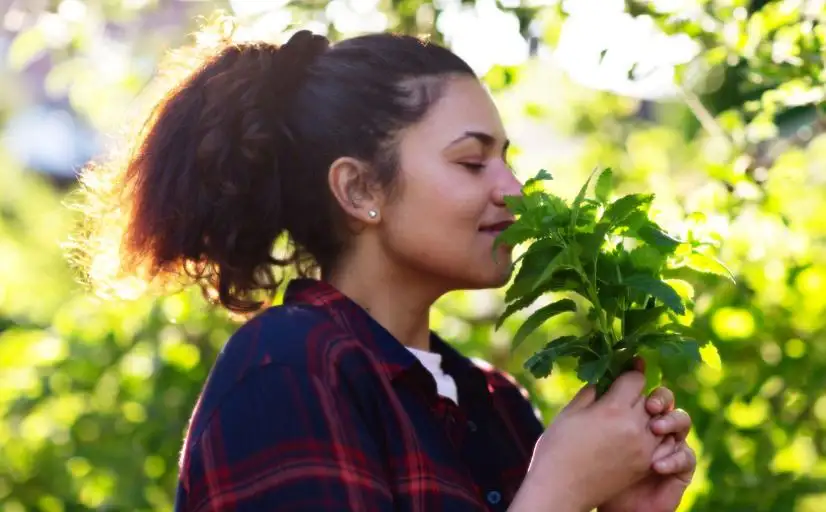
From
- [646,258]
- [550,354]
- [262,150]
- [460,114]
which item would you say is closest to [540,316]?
[550,354]

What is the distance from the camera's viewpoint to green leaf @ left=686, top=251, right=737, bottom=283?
199 cm

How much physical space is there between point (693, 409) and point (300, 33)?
1348mm

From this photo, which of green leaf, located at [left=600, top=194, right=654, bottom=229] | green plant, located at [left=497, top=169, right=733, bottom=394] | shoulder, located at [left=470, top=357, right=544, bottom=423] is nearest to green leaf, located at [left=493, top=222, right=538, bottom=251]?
green plant, located at [left=497, top=169, right=733, bottom=394]

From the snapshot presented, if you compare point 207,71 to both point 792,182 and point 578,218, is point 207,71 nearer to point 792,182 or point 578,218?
point 578,218

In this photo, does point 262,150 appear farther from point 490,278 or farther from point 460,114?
point 490,278

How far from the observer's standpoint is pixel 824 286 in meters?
3.20

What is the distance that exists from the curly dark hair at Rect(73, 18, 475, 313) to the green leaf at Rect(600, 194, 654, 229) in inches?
17.6

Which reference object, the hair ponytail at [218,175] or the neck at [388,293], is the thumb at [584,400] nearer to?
the neck at [388,293]

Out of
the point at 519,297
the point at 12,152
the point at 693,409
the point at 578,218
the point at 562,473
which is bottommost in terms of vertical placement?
the point at 12,152

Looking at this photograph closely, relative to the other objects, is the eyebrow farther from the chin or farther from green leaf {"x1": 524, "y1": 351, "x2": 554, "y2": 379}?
green leaf {"x1": 524, "y1": 351, "x2": 554, "y2": 379}

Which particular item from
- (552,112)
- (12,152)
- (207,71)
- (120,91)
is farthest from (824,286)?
(12,152)

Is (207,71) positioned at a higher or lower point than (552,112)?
higher

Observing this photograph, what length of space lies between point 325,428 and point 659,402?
1.70 feet

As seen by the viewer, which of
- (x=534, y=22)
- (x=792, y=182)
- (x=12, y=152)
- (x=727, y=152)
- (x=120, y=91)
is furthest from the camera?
(x=12, y=152)
